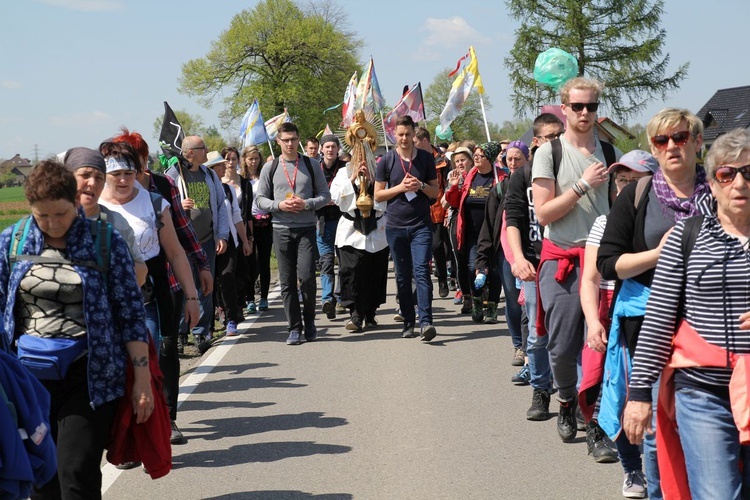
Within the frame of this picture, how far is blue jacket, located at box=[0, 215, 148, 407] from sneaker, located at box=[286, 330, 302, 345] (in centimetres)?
619

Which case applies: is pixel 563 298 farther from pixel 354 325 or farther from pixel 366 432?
pixel 354 325

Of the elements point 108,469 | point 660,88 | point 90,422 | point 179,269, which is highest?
point 660,88

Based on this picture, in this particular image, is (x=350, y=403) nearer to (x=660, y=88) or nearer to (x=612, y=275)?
(x=612, y=275)

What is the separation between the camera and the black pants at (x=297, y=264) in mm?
10680

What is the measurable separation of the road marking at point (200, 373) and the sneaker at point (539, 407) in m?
2.64

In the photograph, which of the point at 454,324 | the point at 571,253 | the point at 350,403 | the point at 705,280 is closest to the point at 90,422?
the point at 705,280

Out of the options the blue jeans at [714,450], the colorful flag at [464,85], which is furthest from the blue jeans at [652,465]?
the colorful flag at [464,85]

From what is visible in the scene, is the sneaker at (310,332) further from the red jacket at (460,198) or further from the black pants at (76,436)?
the black pants at (76,436)

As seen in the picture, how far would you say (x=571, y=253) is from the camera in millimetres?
6000

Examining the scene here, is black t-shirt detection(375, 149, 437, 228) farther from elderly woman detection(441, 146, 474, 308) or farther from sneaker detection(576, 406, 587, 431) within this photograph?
sneaker detection(576, 406, 587, 431)

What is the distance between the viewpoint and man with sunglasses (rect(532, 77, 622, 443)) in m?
5.95

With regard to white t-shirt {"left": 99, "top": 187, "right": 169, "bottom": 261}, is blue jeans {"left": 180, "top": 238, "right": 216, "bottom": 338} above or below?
below

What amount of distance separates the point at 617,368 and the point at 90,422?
219cm

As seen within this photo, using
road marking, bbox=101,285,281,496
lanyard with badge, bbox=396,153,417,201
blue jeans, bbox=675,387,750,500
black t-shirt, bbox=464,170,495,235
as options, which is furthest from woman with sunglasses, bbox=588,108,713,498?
black t-shirt, bbox=464,170,495,235
